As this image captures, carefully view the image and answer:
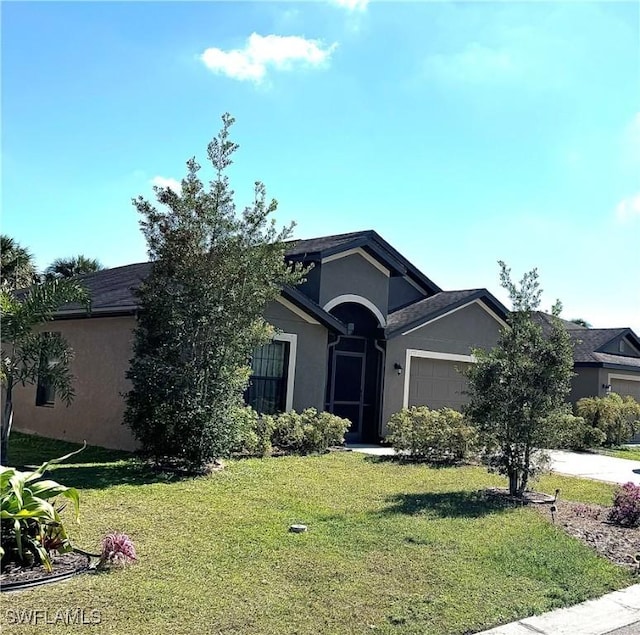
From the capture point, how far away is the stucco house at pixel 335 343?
1359cm

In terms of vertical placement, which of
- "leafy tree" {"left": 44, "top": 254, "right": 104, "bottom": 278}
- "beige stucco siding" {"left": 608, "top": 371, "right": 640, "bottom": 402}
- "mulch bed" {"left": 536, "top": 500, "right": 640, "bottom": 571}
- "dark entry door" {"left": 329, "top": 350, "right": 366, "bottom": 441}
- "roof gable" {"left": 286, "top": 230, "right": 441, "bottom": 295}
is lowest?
"mulch bed" {"left": 536, "top": 500, "right": 640, "bottom": 571}

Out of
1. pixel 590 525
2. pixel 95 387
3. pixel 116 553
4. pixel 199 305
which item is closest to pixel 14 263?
pixel 95 387

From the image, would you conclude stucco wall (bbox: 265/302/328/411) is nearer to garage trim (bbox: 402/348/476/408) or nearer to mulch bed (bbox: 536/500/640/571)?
garage trim (bbox: 402/348/476/408)

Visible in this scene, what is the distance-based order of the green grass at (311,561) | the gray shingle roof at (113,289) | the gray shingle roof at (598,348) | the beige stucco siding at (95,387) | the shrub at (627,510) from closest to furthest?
the green grass at (311,561)
the shrub at (627,510)
the gray shingle roof at (113,289)
the beige stucco siding at (95,387)
the gray shingle roof at (598,348)

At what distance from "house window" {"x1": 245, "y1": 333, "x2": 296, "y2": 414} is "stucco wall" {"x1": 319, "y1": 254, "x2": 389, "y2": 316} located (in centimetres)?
199

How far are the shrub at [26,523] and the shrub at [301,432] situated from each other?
7.94 meters

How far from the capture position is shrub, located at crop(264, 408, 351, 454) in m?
13.6

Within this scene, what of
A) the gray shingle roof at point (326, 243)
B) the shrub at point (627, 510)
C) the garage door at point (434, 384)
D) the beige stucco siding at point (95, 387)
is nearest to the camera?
the shrub at point (627, 510)

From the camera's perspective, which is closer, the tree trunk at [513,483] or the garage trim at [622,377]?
the tree trunk at [513,483]

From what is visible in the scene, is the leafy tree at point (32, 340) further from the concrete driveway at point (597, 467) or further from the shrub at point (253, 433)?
the concrete driveway at point (597, 467)

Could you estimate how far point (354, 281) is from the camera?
672 inches

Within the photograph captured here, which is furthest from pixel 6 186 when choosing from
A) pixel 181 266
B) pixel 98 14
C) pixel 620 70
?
pixel 620 70

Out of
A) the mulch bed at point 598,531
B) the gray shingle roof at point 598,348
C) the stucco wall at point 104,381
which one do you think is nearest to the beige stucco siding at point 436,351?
the stucco wall at point 104,381
